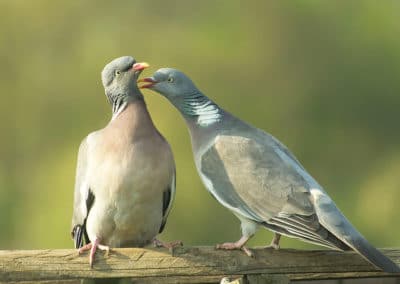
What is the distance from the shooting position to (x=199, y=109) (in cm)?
399

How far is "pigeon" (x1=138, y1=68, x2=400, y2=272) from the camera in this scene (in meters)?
3.48

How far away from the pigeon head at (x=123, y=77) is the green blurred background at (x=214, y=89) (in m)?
4.19

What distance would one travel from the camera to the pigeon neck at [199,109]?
3.96 metres

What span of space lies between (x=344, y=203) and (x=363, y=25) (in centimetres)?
240

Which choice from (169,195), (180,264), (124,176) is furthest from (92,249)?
(169,195)

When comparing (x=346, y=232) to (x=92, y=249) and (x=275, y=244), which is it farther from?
(x=92, y=249)

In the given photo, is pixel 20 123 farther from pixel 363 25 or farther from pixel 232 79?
pixel 363 25

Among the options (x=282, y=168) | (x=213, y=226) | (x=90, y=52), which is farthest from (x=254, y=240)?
(x=282, y=168)

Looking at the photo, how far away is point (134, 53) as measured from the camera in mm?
9367

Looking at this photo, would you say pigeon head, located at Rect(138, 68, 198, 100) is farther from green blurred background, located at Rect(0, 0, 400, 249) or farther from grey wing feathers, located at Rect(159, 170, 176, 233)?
green blurred background, located at Rect(0, 0, 400, 249)

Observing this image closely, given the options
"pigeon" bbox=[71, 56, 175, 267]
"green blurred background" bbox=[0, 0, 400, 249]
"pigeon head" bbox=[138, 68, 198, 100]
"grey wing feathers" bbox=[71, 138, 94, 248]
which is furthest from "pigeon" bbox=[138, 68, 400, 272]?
"green blurred background" bbox=[0, 0, 400, 249]

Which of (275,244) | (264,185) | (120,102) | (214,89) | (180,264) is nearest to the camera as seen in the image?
(180,264)

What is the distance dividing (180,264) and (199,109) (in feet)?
2.70

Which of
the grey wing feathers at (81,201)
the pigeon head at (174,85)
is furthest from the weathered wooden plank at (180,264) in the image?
the pigeon head at (174,85)
